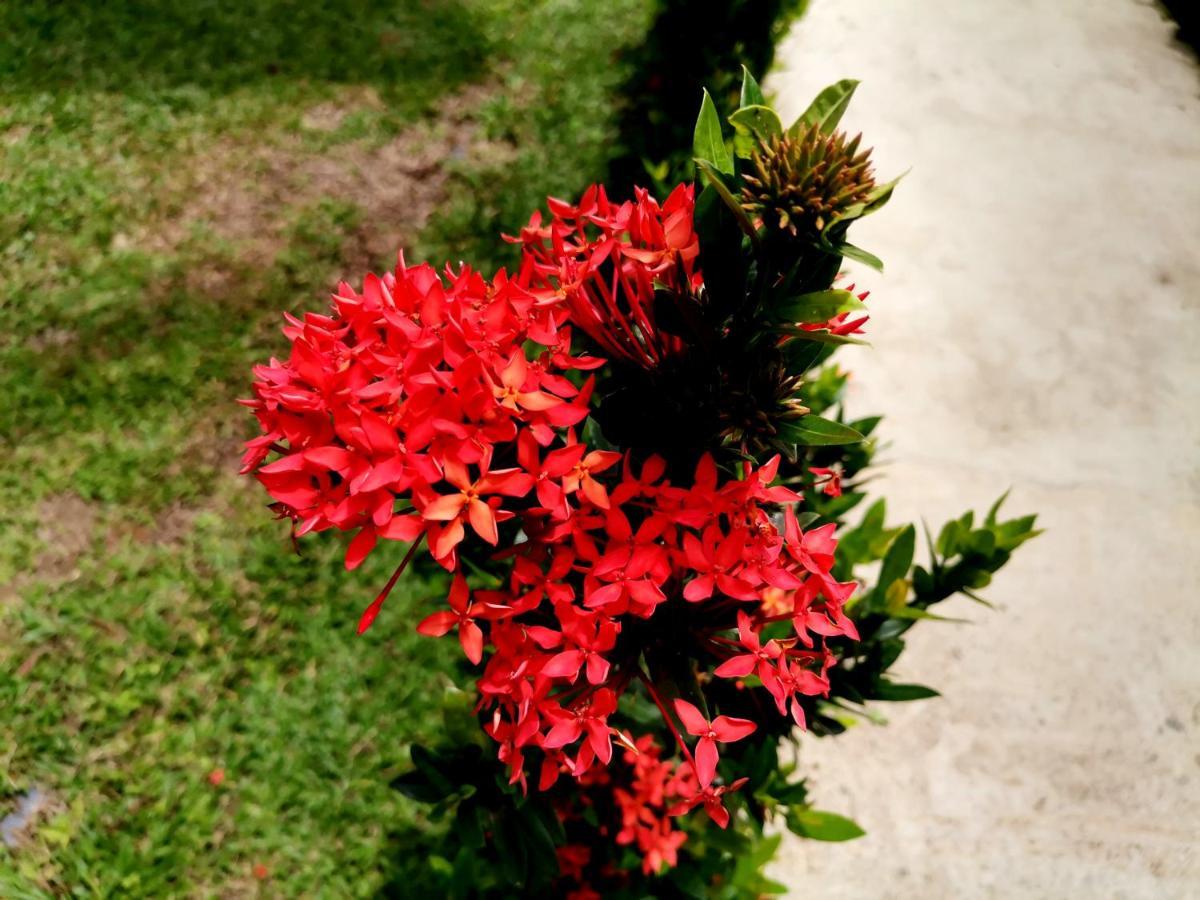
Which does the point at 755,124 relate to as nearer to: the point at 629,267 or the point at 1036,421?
the point at 629,267

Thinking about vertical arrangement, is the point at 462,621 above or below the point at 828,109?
below

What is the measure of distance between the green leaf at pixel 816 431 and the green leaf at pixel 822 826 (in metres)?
1.23

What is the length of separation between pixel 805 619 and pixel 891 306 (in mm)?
2703

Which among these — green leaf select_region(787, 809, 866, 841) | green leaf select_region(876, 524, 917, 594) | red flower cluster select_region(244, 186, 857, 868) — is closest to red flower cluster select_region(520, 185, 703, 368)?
red flower cluster select_region(244, 186, 857, 868)

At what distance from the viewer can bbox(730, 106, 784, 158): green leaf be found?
109 cm

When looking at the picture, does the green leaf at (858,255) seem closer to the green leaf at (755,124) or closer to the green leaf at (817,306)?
the green leaf at (817,306)

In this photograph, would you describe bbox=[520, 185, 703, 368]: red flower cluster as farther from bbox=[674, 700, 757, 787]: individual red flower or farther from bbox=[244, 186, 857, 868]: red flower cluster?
bbox=[674, 700, 757, 787]: individual red flower

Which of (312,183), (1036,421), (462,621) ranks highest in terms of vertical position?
(462,621)

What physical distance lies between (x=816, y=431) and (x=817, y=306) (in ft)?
0.68

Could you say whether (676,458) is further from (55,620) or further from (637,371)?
(55,620)

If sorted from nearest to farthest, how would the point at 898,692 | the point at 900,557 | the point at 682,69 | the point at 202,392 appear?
1. the point at 898,692
2. the point at 900,557
3. the point at 202,392
4. the point at 682,69

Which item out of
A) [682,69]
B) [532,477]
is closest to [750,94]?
[532,477]

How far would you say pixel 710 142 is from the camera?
119cm

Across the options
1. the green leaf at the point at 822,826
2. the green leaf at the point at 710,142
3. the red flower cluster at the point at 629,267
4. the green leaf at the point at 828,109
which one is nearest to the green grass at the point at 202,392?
the green leaf at the point at 822,826
